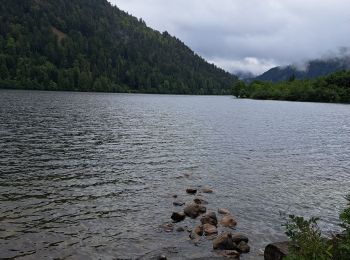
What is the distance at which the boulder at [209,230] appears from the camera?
2309 cm

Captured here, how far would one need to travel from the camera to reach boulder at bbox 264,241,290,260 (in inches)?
688

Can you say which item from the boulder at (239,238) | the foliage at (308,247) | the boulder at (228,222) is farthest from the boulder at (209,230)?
the foliage at (308,247)

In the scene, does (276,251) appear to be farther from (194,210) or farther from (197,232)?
(194,210)

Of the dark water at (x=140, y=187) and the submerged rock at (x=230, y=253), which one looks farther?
the dark water at (x=140, y=187)

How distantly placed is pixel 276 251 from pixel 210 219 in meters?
7.25

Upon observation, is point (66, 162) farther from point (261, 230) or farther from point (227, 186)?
point (261, 230)

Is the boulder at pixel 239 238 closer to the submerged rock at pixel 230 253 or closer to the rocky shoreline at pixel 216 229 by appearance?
the rocky shoreline at pixel 216 229

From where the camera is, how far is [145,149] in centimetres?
5259

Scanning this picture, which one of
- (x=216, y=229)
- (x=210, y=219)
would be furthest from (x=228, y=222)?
(x=216, y=229)

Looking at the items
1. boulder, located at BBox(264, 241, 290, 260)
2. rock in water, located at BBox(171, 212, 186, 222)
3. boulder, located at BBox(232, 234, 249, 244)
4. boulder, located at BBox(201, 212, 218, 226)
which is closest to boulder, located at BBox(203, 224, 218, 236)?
boulder, located at BBox(201, 212, 218, 226)

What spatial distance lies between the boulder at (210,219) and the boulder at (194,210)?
1011 millimetres

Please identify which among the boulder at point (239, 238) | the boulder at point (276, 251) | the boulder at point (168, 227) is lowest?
the boulder at point (168, 227)

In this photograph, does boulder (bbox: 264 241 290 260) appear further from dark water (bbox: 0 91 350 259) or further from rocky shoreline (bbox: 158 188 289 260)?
dark water (bbox: 0 91 350 259)

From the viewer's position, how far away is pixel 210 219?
2480 centimetres
